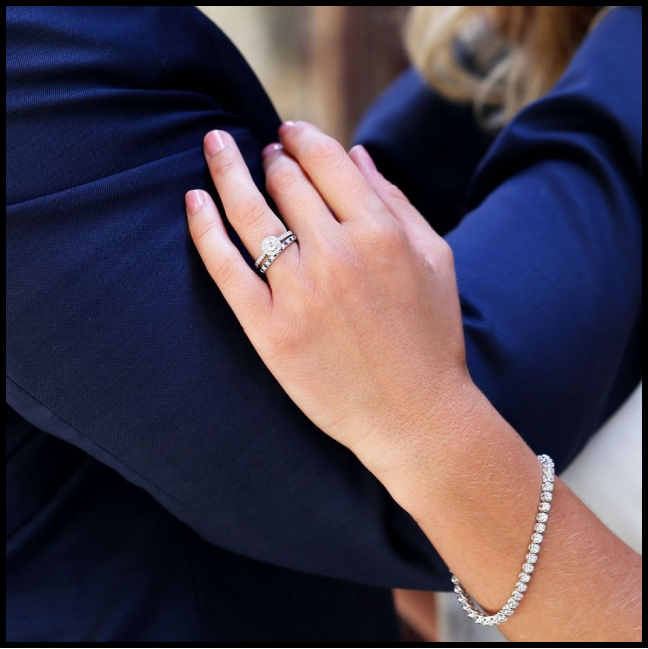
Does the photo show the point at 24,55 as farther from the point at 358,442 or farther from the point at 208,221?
the point at 358,442

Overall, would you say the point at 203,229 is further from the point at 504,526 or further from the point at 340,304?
the point at 504,526

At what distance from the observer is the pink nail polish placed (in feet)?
1.65

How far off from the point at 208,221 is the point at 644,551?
1.75 ft

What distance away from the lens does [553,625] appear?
51cm

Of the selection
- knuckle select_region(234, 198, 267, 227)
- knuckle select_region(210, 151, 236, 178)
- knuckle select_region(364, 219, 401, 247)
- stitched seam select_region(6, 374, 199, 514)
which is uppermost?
knuckle select_region(210, 151, 236, 178)

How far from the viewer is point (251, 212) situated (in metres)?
0.48

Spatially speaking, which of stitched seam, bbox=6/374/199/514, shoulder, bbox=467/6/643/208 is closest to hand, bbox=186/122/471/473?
stitched seam, bbox=6/374/199/514

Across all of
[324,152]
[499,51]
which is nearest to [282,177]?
[324,152]

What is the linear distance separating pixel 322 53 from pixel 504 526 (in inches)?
70.0

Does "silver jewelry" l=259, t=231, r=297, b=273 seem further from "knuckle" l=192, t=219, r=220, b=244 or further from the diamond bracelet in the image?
the diamond bracelet

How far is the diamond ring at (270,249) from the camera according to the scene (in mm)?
470

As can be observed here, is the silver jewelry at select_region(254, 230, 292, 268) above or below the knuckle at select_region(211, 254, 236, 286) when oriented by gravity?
above

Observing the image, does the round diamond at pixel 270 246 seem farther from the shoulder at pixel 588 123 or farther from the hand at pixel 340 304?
the shoulder at pixel 588 123

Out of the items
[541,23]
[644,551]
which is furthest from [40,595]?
[541,23]
